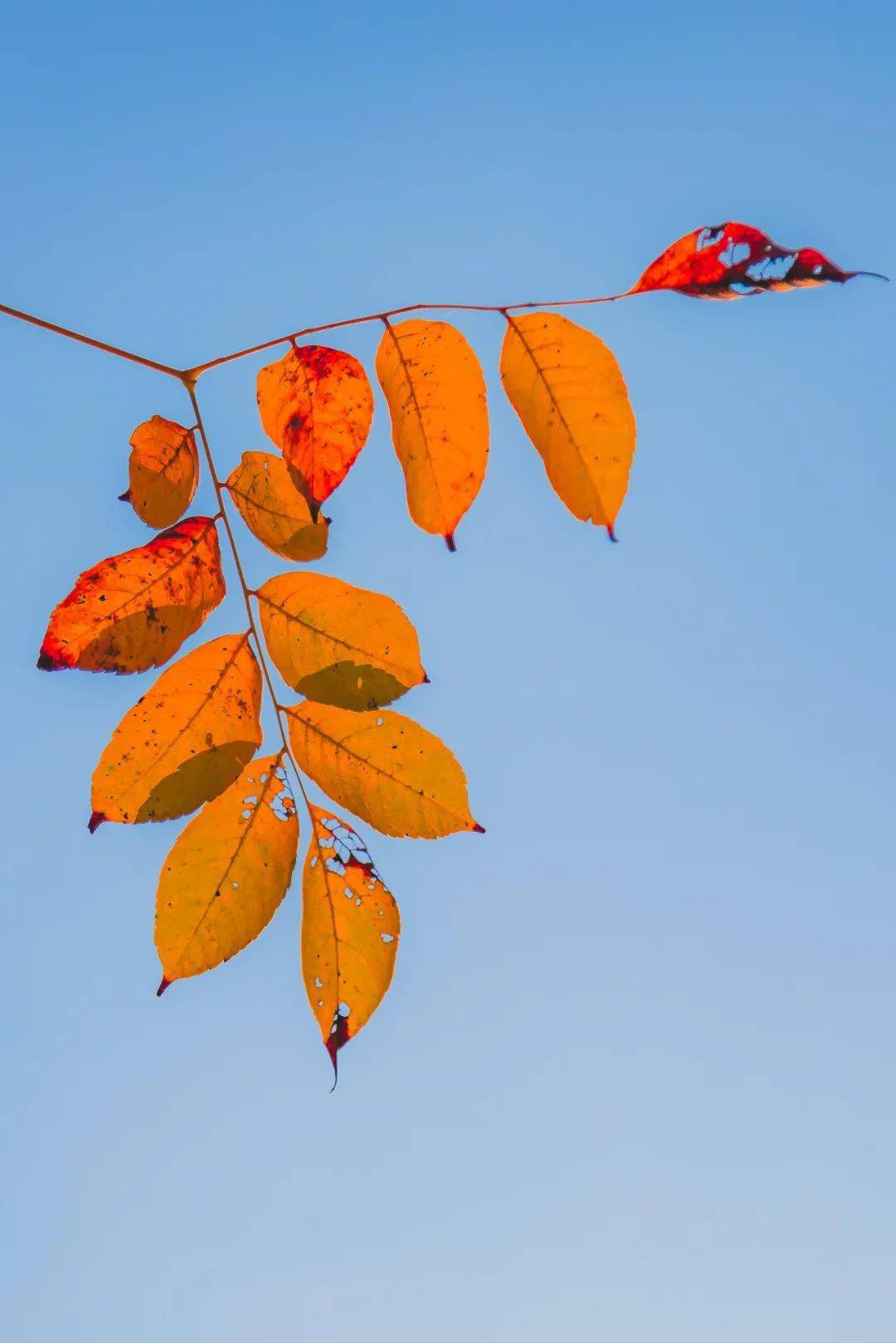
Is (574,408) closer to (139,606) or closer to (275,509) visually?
(275,509)

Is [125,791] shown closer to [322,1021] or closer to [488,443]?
[322,1021]

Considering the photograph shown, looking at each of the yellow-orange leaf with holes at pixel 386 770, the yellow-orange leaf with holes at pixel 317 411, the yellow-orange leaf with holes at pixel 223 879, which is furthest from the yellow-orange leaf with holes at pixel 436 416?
the yellow-orange leaf with holes at pixel 223 879

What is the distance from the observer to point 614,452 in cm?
80

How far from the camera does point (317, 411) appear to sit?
848mm

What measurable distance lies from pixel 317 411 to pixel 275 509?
0.11 metres

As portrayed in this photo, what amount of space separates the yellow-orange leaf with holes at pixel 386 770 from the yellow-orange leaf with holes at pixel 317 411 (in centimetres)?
19

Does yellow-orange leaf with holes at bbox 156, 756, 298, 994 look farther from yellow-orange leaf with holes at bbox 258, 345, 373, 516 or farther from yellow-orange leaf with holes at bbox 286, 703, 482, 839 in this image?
yellow-orange leaf with holes at bbox 258, 345, 373, 516

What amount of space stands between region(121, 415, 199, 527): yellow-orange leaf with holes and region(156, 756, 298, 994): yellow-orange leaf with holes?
0.24m

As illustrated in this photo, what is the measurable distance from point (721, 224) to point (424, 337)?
0.25 metres

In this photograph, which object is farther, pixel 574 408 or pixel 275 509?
pixel 275 509

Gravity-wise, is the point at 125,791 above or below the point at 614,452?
below

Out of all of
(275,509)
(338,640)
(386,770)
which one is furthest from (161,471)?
(386,770)

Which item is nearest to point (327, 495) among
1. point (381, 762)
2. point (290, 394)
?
point (290, 394)

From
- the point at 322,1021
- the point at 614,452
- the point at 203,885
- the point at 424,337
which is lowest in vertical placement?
the point at 322,1021
